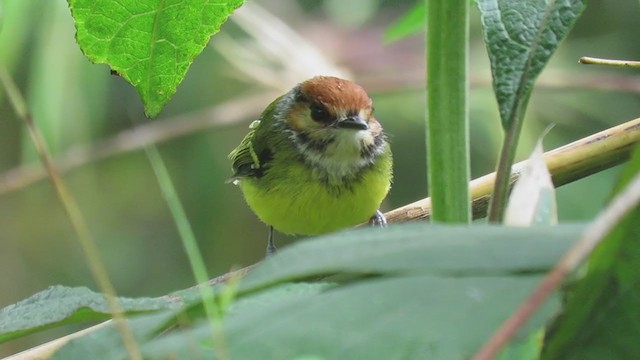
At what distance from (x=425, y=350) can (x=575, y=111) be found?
331 centimetres

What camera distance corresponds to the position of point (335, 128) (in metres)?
2.25

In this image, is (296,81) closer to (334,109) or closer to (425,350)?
(334,109)

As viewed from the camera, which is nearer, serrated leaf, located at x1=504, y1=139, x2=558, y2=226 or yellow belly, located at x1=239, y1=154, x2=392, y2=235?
serrated leaf, located at x1=504, y1=139, x2=558, y2=226

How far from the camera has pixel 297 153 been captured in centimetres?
225

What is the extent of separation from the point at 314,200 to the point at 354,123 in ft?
0.71

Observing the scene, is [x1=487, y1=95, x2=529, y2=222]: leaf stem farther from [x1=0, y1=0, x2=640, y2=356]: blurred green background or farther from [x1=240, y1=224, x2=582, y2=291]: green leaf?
[x1=0, y1=0, x2=640, y2=356]: blurred green background

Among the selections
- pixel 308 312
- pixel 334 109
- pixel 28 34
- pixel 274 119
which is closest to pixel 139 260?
pixel 28 34

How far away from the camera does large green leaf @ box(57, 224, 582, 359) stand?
1.12 ft

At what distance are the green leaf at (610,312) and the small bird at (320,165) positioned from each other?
1526 mm

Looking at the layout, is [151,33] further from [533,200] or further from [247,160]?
[247,160]

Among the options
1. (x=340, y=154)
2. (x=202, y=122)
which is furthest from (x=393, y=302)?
(x=202, y=122)

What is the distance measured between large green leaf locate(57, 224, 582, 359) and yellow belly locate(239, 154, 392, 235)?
1.65m

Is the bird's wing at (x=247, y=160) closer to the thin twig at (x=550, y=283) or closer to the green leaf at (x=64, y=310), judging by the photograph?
the green leaf at (x=64, y=310)

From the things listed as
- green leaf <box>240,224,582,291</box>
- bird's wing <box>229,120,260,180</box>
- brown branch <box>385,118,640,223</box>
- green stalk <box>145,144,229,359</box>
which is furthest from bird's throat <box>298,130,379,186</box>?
green leaf <box>240,224,582,291</box>
